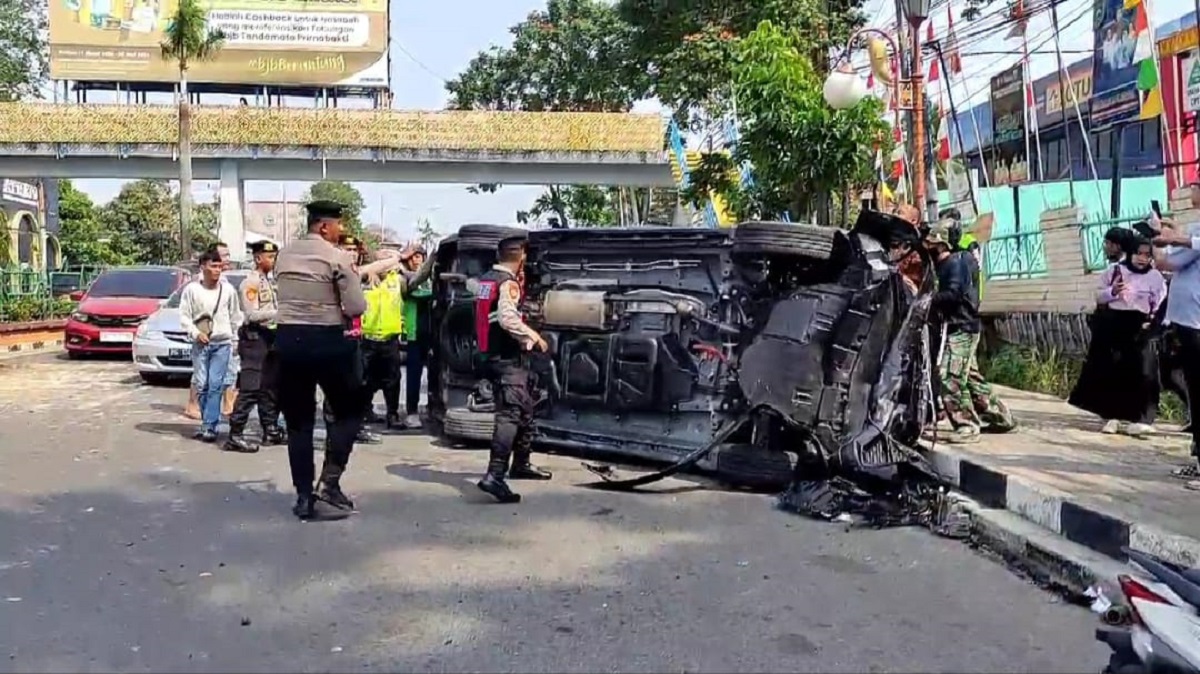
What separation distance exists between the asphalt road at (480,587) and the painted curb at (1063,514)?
518 millimetres

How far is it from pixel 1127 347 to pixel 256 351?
21.5 feet

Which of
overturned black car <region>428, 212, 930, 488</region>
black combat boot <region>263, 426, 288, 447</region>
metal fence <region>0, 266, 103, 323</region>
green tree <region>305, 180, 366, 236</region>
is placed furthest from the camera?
green tree <region>305, 180, 366, 236</region>

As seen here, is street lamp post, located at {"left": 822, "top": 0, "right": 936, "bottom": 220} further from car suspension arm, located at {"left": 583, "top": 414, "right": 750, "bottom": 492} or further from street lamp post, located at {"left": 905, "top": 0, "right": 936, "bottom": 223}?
car suspension arm, located at {"left": 583, "top": 414, "right": 750, "bottom": 492}

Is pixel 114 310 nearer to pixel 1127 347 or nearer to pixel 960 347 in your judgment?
pixel 960 347

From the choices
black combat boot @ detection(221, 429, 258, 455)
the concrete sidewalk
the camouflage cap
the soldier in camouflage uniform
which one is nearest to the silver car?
black combat boot @ detection(221, 429, 258, 455)

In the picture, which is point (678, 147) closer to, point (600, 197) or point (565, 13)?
point (565, 13)

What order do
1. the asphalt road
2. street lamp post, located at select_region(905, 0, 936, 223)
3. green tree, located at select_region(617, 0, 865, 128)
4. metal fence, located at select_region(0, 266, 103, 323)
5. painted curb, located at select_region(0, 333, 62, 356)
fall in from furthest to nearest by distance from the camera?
metal fence, located at select_region(0, 266, 103, 323)
painted curb, located at select_region(0, 333, 62, 356)
green tree, located at select_region(617, 0, 865, 128)
street lamp post, located at select_region(905, 0, 936, 223)
the asphalt road

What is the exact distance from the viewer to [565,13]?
34.7 m

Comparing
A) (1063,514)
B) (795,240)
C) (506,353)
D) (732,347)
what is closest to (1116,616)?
(1063,514)

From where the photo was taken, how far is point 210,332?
9.49 m

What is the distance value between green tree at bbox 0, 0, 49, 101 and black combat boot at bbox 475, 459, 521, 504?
140 ft

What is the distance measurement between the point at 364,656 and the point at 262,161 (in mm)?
30610

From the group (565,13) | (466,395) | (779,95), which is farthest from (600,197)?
(466,395)

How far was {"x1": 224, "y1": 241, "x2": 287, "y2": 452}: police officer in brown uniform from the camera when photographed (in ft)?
29.8
